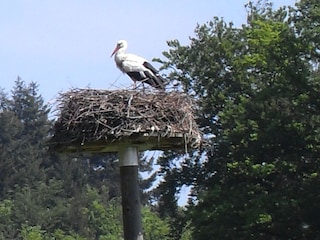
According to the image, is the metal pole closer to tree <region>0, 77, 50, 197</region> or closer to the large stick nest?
the large stick nest

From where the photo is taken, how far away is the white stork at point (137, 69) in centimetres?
1427

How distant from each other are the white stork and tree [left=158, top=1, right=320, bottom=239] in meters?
14.9

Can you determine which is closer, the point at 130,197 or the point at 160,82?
the point at 130,197

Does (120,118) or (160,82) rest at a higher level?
(160,82)

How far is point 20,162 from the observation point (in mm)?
68438

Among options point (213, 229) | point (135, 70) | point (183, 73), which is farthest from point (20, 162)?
point (135, 70)

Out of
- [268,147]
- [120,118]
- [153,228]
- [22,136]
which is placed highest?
[22,136]

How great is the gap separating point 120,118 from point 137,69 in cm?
286

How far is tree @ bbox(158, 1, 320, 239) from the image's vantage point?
29562 mm

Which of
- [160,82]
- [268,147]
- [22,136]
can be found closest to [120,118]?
[160,82]

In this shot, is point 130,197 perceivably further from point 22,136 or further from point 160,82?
point 22,136

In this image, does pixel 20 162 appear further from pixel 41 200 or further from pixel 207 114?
pixel 207 114

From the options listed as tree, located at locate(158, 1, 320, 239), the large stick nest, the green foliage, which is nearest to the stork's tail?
the large stick nest

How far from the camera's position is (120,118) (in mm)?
11633
